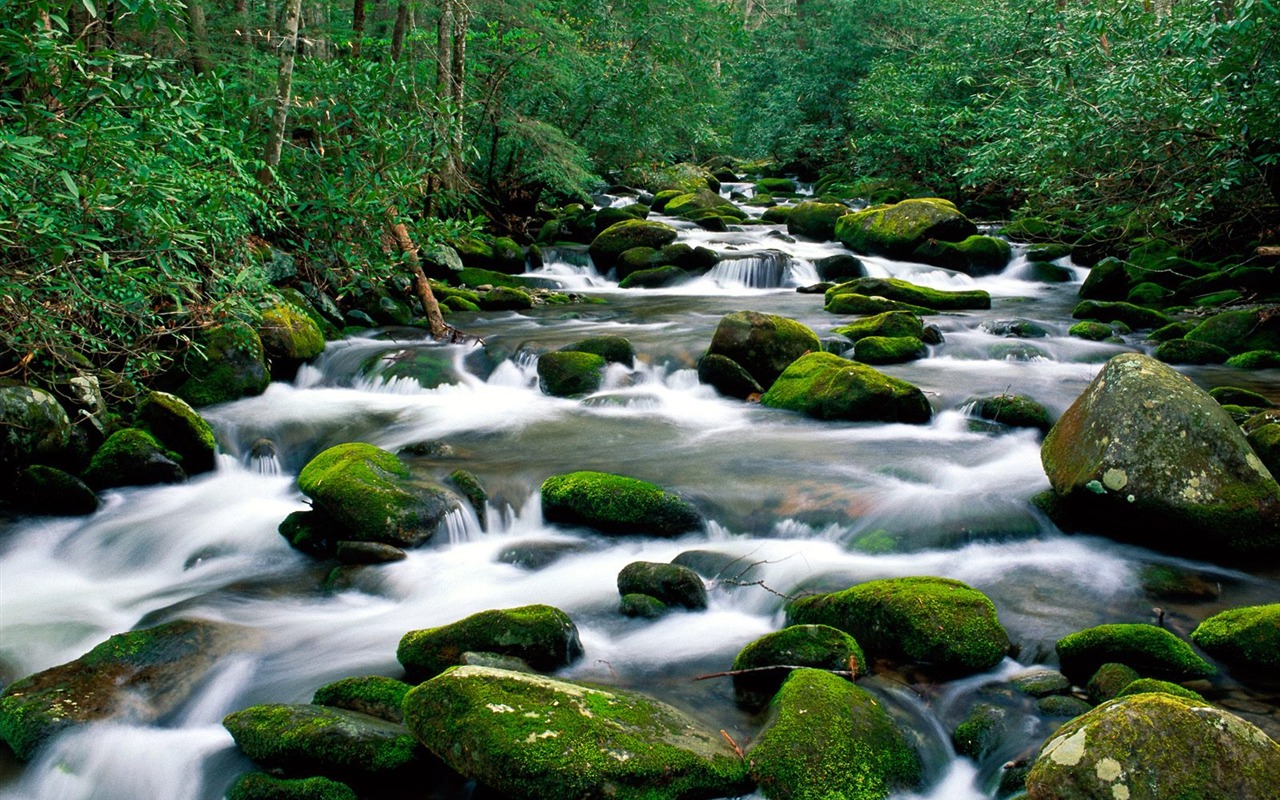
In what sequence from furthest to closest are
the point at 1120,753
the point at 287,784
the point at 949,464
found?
the point at 949,464 < the point at 287,784 < the point at 1120,753

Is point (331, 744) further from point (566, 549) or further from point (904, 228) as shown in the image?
point (904, 228)

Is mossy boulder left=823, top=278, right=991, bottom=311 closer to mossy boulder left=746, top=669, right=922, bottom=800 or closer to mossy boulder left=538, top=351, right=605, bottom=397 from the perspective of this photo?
mossy boulder left=538, top=351, right=605, bottom=397

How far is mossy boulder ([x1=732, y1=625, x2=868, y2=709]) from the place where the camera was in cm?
471

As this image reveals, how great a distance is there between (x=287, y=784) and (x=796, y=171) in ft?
95.9

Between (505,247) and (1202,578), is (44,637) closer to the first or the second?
(1202,578)

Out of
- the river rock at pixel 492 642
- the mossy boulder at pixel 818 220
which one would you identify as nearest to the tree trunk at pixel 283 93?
the river rock at pixel 492 642

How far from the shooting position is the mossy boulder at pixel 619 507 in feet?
22.4

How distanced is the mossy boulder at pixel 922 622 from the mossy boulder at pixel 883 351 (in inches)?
253

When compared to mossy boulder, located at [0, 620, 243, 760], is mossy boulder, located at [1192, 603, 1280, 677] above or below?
above

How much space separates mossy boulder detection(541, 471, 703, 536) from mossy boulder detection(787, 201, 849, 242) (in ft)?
49.5

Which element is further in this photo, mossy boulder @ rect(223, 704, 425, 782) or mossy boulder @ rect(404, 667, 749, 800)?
mossy boulder @ rect(223, 704, 425, 782)

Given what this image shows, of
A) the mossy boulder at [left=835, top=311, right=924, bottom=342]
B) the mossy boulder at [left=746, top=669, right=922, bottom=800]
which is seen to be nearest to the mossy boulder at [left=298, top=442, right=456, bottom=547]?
the mossy boulder at [left=746, top=669, right=922, bottom=800]

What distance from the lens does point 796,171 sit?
3084 centimetres

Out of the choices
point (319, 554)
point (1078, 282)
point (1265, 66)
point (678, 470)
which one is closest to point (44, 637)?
point (319, 554)
